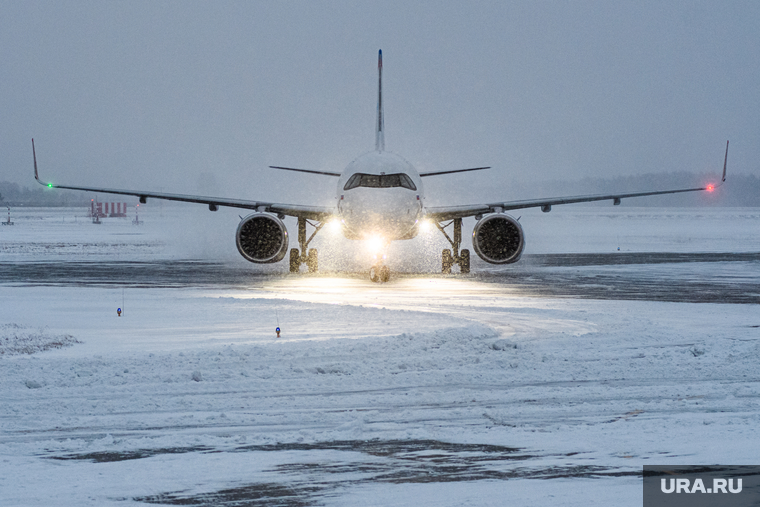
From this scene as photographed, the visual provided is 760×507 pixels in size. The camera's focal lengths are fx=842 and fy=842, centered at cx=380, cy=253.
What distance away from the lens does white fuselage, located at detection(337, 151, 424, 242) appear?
23375 mm

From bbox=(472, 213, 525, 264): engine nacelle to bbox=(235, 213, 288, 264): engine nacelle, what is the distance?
5826 millimetres

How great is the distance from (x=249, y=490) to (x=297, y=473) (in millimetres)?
511

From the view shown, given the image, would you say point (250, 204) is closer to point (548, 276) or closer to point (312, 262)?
point (312, 262)

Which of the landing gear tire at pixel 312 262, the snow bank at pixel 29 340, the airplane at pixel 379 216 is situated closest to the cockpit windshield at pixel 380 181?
the airplane at pixel 379 216

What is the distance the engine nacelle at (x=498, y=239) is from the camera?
25.2 meters

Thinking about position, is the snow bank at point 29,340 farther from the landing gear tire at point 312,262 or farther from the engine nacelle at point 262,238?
the landing gear tire at point 312,262

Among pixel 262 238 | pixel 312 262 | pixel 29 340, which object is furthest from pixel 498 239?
pixel 29 340

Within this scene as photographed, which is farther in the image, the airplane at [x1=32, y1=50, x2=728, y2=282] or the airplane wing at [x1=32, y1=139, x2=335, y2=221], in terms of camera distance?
the airplane wing at [x1=32, y1=139, x2=335, y2=221]

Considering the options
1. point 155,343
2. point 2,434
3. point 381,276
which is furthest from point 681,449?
point 381,276

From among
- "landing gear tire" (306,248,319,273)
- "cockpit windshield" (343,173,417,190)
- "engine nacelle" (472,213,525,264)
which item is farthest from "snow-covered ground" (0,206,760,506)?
"landing gear tire" (306,248,319,273)

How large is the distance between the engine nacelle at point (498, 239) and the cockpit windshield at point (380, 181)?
2.84m

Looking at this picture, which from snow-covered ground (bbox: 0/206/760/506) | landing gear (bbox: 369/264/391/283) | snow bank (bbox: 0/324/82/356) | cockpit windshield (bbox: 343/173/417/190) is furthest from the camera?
cockpit windshield (bbox: 343/173/417/190)

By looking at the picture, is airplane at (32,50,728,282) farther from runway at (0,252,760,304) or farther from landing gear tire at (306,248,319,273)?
runway at (0,252,760,304)

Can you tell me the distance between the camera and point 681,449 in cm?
698
